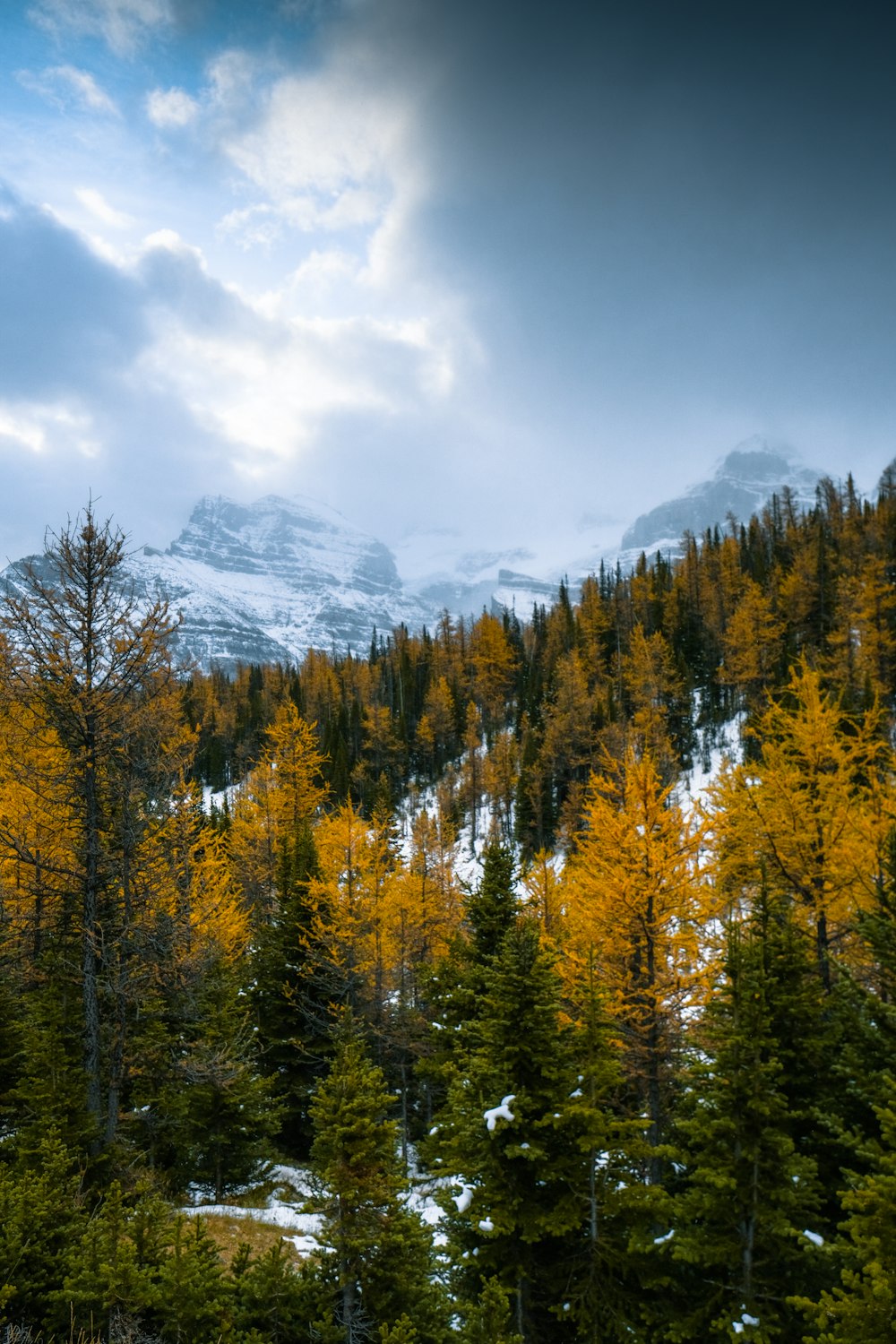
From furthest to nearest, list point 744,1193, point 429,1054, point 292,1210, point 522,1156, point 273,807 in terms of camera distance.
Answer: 1. point 273,807
2. point 429,1054
3. point 292,1210
4. point 522,1156
5. point 744,1193

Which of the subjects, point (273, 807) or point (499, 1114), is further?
point (273, 807)

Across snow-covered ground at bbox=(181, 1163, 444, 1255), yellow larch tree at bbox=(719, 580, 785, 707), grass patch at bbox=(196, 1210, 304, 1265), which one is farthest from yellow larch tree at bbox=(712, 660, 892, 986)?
yellow larch tree at bbox=(719, 580, 785, 707)

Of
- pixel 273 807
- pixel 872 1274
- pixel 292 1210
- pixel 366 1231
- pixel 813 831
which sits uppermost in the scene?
pixel 273 807

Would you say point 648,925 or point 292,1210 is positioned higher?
point 648,925

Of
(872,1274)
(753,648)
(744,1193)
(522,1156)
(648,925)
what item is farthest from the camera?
(753,648)

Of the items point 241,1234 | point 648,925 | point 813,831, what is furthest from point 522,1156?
point 813,831

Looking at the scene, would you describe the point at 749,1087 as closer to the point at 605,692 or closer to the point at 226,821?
the point at 226,821

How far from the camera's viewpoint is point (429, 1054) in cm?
2103

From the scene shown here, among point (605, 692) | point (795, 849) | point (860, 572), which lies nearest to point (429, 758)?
point (605, 692)

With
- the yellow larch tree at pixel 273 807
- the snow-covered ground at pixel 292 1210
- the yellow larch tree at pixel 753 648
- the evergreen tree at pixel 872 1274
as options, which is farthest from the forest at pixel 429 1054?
the yellow larch tree at pixel 753 648

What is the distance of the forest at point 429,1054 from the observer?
6.72m

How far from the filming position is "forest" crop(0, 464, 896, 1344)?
672 centimetres

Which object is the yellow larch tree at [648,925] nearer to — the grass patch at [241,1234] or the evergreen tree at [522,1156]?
the evergreen tree at [522,1156]

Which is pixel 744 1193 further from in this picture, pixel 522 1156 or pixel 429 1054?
pixel 429 1054
